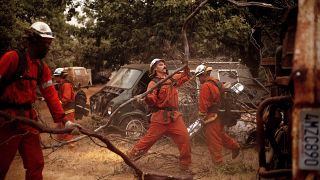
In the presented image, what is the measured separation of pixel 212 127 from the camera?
7.70 m

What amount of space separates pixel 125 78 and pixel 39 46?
5995 mm

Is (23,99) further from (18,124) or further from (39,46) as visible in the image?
(39,46)

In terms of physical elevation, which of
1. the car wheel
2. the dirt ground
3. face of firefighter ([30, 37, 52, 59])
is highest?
face of firefighter ([30, 37, 52, 59])

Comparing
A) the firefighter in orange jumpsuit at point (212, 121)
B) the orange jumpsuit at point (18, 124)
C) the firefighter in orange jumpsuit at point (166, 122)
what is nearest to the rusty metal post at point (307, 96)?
the orange jumpsuit at point (18, 124)

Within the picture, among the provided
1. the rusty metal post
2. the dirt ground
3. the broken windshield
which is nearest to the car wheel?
the dirt ground

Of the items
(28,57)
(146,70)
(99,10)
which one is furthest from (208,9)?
(28,57)

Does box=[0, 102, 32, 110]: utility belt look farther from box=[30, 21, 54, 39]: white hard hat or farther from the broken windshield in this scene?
the broken windshield

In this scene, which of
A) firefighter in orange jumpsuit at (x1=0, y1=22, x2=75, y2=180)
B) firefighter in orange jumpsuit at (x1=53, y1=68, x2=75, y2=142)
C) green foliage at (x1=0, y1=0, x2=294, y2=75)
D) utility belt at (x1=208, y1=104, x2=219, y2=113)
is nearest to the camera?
firefighter in orange jumpsuit at (x1=0, y1=22, x2=75, y2=180)

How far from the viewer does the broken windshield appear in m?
10.4

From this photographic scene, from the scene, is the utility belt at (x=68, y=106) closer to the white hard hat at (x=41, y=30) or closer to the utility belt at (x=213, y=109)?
the utility belt at (x=213, y=109)

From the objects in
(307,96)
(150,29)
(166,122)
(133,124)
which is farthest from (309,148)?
(150,29)

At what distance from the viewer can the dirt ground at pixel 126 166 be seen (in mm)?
7059

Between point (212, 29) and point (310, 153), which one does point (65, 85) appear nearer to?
point (212, 29)

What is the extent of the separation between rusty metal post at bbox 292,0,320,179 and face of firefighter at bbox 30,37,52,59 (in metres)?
3.46
